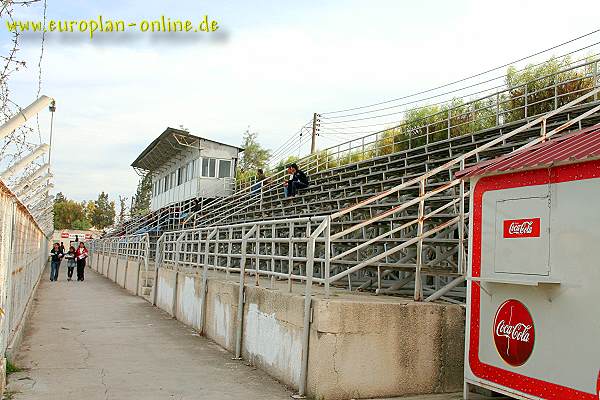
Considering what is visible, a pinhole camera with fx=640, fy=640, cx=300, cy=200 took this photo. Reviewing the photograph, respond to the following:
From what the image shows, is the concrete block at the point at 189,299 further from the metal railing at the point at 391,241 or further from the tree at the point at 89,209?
the tree at the point at 89,209

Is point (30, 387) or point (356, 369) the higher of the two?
point (356, 369)

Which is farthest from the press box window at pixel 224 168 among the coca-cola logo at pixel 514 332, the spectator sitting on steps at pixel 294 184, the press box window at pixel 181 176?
the coca-cola logo at pixel 514 332

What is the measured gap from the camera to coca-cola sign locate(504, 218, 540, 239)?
6031mm

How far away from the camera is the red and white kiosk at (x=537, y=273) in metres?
5.41

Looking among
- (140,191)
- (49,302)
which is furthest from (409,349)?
(140,191)

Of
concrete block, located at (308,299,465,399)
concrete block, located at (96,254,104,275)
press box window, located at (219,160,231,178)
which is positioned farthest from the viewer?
press box window, located at (219,160,231,178)

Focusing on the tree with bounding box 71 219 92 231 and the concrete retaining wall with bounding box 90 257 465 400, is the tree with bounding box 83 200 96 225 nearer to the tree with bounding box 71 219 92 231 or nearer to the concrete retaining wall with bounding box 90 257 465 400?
the tree with bounding box 71 219 92 231

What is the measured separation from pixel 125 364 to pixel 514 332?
561cm

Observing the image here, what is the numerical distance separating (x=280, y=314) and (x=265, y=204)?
18.3m

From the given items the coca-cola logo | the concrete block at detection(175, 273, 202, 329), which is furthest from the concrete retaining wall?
the concrete block at detection(175, 273, 202, 329)

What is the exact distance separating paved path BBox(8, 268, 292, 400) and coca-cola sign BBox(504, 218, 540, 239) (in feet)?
10.4

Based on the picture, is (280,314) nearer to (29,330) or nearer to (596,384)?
(596,384)

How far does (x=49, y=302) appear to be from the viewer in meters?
18.0

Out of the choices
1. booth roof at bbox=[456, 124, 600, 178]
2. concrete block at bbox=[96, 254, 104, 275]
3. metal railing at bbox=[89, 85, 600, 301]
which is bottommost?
concrete block at bbox=[96, 254, 104, 275]
